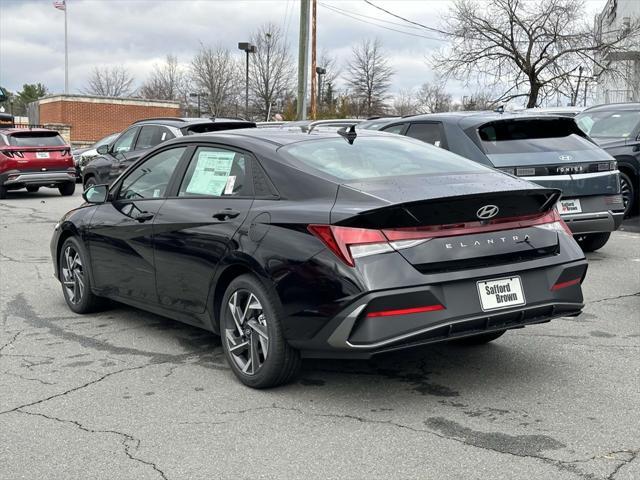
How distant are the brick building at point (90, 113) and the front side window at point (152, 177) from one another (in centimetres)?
3344

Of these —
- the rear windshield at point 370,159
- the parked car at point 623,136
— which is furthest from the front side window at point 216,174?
the parked car at point 623,136

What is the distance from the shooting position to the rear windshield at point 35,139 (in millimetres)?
18672

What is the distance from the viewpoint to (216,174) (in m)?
5.37

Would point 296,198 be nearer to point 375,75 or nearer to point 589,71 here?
point 589,71

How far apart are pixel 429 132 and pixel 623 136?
15.9 feet

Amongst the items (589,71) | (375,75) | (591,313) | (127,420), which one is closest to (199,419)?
(127,420)

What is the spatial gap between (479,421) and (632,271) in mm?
5238

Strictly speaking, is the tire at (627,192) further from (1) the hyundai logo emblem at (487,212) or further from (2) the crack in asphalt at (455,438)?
(2) the crack in asphalt at (455,438)

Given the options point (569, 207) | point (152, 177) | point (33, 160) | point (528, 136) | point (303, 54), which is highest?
point (303, 54)

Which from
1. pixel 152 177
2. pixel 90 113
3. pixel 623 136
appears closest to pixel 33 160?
pixel 623 136

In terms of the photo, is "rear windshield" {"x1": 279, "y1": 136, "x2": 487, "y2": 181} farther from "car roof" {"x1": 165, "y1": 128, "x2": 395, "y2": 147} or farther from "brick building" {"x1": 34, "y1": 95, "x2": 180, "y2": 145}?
"brick building" {"x1": 34, "y1": 95, "x2": 180, "y2": 145}

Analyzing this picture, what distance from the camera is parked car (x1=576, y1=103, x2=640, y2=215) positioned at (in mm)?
12234

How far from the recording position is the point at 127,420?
14.1 ft

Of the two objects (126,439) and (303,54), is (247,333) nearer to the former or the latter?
(126,439)
